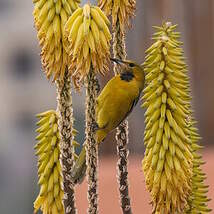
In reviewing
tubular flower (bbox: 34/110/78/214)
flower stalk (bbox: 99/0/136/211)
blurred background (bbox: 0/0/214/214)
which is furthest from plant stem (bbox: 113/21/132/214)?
blurred background (bbox: 0/0/214/214)

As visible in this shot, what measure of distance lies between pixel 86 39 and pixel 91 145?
148 millimetres

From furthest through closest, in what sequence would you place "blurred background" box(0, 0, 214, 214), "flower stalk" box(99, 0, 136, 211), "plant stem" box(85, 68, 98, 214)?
"blurred background" box(0, 0, 214, 214), "flower stalk" box(99, 0, 136, 211), "plant stem" box(85, 68, 98, 214)

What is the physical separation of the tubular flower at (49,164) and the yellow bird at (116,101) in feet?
0.27

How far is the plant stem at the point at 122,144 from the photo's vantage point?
41.5 inches

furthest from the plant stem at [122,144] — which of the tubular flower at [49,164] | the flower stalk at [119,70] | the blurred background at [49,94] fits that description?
the blurred background at [49,94]

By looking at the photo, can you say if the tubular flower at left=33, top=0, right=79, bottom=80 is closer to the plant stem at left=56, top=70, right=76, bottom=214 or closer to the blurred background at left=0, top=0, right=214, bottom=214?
the plant stem at left=56, top=70, right=76, bottom=214

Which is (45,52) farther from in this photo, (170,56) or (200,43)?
(200,43)

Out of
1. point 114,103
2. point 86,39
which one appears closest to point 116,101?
point 114,103

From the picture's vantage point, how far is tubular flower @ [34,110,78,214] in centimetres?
112

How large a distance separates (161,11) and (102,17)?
4.49ft

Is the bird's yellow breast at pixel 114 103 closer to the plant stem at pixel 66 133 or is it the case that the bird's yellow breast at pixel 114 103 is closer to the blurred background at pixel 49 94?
the plant stem at pixel 66 133

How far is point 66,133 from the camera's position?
100 cm

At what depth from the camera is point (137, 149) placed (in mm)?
2221

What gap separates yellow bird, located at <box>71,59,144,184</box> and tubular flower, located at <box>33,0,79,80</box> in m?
0.08
